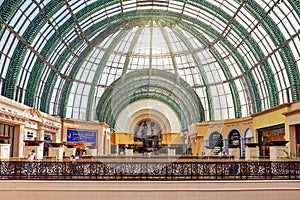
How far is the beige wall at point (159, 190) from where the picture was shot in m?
19.3

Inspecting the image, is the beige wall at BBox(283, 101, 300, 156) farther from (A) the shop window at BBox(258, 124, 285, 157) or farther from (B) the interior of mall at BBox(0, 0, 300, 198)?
(A) the shop window at BBox(258, 124, 285, 157)

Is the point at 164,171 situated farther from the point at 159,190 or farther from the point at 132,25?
the point at 132,25

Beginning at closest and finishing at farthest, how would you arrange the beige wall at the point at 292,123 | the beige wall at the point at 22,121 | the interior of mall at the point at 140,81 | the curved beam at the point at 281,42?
1. the beige wall at the point at 22,121
2. the interior of mall at the point at 140,81
3. the beige wall at the point at 292,123
4. the curved beam at the point at 281,42

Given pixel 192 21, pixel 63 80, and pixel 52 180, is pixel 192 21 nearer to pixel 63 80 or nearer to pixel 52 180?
pixel 63 80

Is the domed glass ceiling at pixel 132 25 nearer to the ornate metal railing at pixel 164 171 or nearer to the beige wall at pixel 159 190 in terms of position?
the ornate metal railing at pixel 164 171

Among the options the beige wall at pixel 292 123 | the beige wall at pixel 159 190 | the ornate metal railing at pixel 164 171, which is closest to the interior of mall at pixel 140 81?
the beige wall at pixel 292 123

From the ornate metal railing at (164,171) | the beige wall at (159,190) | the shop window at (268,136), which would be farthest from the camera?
the shop window at (268,136)

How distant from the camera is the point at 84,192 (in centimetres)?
1941

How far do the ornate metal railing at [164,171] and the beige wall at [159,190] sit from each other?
43 cm

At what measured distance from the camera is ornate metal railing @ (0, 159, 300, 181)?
19938mm

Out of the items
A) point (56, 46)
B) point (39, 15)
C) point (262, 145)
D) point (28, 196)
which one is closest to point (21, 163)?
point (28, 196)

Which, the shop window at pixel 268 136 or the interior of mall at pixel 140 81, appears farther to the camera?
the shop window at pixel 268 136

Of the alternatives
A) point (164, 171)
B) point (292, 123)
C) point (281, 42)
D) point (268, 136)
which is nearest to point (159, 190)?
point (164, 171)

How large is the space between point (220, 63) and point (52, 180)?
35.2m
